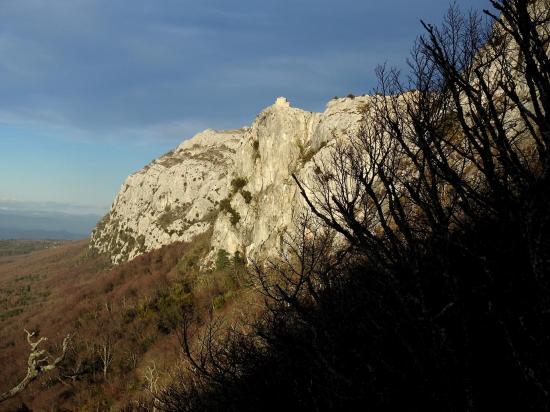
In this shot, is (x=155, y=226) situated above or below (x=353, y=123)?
below

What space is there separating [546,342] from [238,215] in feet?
136

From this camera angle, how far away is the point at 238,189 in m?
46.0

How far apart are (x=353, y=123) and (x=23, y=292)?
85.0 metres

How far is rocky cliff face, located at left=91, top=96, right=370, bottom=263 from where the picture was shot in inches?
1347

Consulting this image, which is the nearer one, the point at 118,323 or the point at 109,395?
the point at 109,395

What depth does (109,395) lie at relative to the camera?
2977 centimetres

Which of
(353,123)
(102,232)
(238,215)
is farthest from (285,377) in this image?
(102,232)

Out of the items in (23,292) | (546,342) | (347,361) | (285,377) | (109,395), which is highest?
(546,342)

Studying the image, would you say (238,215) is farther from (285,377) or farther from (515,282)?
(515,282)

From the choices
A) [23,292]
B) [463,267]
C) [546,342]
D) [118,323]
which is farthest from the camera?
[23,292]

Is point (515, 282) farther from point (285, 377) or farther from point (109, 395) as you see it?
point (109, 395)

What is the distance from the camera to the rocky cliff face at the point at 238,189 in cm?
3422

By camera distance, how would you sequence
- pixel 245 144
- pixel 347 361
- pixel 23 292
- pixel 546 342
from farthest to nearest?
pixel 23 292, pixel 245 144, pixel 347 361, pixel 546 342

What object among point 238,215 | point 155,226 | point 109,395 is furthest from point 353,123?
point 155,226
